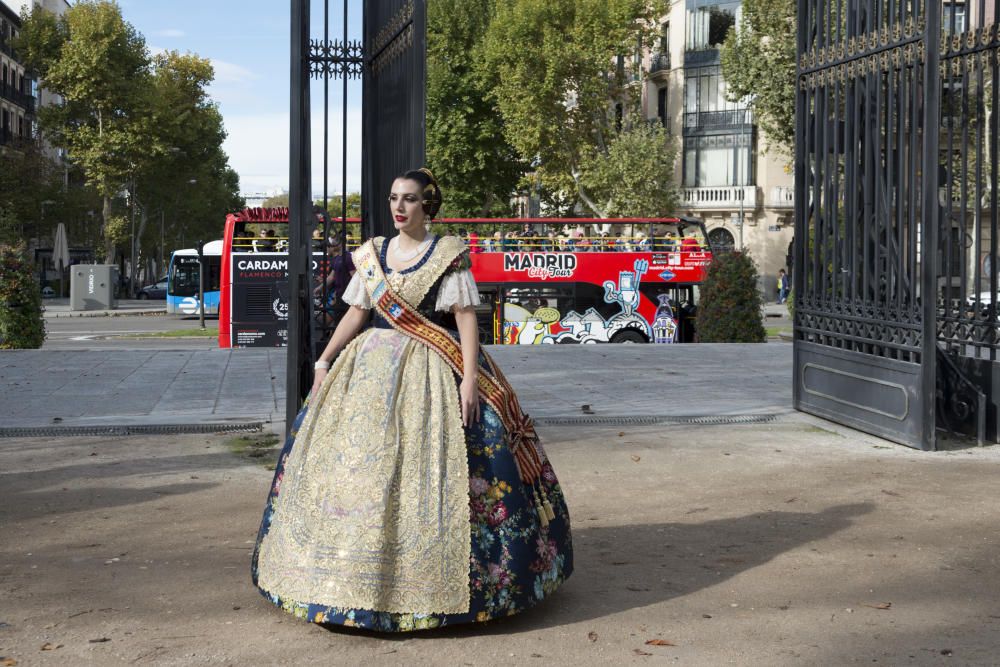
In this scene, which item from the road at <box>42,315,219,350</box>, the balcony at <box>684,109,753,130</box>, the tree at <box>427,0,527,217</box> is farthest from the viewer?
the balcony at <box>684,109,753,130</box>

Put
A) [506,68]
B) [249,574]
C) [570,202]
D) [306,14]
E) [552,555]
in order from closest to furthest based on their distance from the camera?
[552,555], [249,574], [306,14], [506,68], [570,202]

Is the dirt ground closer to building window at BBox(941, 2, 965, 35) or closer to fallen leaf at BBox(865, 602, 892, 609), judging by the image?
fallen leaf at BBox(865, 602, 892, 609)

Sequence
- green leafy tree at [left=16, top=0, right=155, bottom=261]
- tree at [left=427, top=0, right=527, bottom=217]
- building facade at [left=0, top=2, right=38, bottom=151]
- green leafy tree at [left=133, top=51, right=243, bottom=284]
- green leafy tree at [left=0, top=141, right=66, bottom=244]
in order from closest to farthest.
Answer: tree at [left=427, top=0, right=527, bottom=217] → green leafy tree at [left=0, top=141, right=66, bottom=244] → green leafy tree at [left=16, top=0, right=155, bottom=261] → green leafy tree at [left=133, top=51, right=243, bottom=284] → building facade at [left=0, top=2, right=38, bottom=151]

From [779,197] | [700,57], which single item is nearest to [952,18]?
[779,197]

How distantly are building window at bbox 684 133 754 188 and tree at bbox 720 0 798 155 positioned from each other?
40.7ft

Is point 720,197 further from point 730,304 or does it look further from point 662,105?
point 730,304

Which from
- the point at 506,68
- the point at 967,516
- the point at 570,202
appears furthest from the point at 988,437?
the point at 570,202

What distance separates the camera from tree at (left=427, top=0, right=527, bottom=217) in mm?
45625

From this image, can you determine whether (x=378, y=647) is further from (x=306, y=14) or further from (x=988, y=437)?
(x=988, y=437)

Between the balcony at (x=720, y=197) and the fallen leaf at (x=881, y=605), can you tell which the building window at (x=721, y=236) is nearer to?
the balcony at (x=720, y=197)

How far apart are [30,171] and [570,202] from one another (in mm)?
23358

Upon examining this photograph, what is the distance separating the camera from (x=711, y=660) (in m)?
4.34

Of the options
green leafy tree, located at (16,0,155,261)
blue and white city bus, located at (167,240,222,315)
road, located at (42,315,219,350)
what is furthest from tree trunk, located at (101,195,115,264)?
road, located at (42,315,219,350)

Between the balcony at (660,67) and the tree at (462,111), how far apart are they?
30.7 feet
